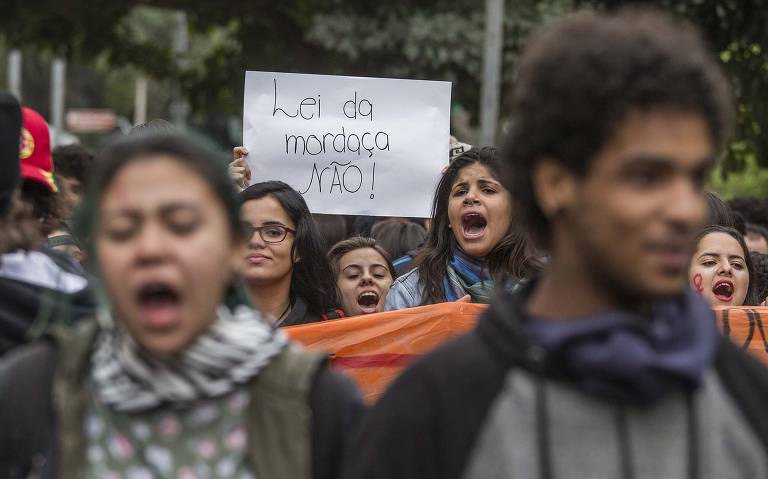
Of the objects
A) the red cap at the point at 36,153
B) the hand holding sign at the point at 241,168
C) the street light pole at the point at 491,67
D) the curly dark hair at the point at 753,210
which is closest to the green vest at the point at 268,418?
the red cap at the point at 36,153

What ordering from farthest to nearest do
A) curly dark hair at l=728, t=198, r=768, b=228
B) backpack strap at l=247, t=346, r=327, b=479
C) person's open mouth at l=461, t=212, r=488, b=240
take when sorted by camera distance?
curly dark hair at l=728, t=198, r=768, b=228, person's open mouth at l=461, t=212, r=488, b=240, backpack strap at l=247, t=346, r=327, b=479

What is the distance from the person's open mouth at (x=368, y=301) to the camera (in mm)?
6566

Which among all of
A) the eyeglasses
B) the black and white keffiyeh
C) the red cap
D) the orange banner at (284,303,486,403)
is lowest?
the orange banner at (284,303,486,403)

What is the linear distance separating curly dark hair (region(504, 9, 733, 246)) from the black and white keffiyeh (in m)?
0.58

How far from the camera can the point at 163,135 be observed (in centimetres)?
267

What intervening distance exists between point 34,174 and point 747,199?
700cm

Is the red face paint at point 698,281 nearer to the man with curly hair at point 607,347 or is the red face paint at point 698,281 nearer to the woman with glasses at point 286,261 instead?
→ the woman with glasses at point 286,261

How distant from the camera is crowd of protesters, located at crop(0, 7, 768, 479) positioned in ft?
7.77

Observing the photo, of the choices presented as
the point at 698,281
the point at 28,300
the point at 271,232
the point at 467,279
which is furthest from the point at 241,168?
the point at 28,300

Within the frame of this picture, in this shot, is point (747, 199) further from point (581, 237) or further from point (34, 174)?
point (581, 237)

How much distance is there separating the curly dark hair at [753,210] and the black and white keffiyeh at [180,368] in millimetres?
7576

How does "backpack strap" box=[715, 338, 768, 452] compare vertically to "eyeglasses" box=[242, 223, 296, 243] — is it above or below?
below

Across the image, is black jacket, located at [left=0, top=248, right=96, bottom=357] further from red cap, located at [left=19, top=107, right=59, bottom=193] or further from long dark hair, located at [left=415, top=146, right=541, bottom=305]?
long dark hair, located at [left=415, top=146, right=541, bottom=305]

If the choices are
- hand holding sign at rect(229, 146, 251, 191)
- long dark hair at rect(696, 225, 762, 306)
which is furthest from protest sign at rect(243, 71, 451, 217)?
long dark hair at rect(696, 225, 762, 306)
